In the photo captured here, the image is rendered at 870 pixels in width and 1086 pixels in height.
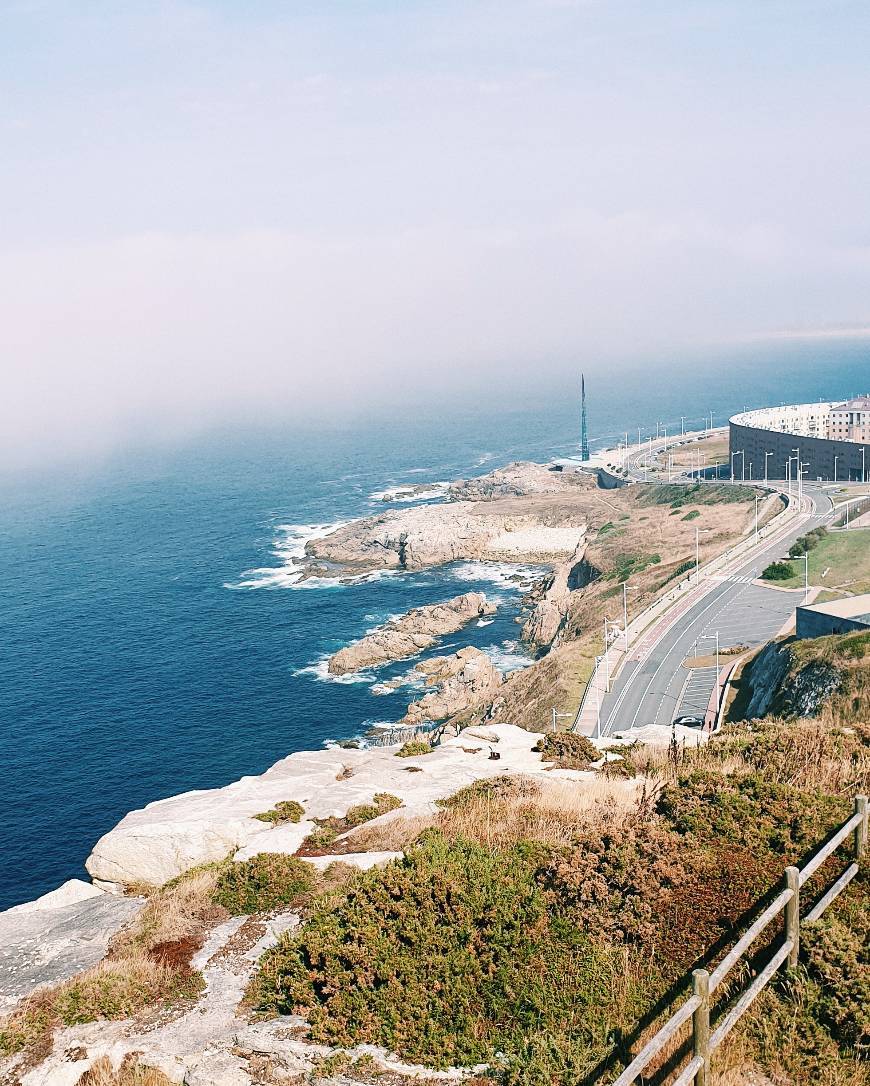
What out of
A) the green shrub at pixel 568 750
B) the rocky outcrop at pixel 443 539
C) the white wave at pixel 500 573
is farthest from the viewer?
the rocky outcrop at pixel 443 539

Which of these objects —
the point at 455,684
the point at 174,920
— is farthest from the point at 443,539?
the point at 174,920

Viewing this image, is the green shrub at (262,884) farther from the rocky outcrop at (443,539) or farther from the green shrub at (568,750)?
the rocky outcrop at (443,539)

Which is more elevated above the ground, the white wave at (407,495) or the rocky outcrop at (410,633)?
the white wave at (407,495)

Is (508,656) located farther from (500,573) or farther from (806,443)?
(806,443)

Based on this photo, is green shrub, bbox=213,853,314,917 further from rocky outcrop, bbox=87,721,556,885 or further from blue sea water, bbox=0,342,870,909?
blue sea water, bbox=0,342,870,909

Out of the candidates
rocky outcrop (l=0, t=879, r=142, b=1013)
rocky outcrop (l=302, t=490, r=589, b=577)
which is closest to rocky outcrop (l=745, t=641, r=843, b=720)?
rocky outcrop (l=0, t=879, r=142, b=1013)

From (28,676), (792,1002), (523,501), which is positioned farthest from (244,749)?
(523,501)

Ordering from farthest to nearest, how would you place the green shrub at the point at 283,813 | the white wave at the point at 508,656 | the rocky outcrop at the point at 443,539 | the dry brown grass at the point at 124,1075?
the rocky outcrop at the point at 443,539
the white wave at the point at 508,656
the green shrub at the point at 283,813
the dry brown grass at the point at 124,1075

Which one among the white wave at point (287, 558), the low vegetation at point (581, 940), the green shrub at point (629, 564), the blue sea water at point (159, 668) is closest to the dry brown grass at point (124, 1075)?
the low vegetation at point (581, 940)
